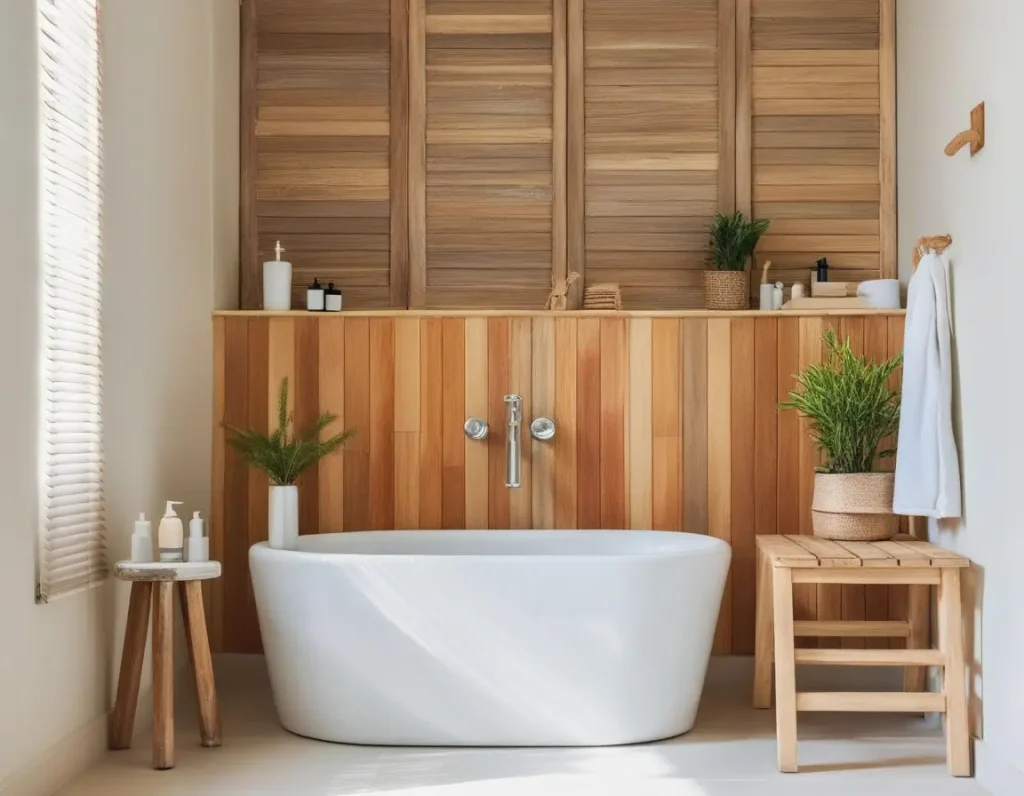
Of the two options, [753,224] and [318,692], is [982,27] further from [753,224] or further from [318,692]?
[318,692]

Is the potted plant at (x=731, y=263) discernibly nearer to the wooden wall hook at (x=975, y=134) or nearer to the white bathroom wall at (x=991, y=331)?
the white bathroom wall at (x=991, y=331)

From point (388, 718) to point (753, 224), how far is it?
6.71 feet

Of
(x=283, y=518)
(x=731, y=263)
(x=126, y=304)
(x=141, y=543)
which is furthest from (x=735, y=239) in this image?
(x=141, y=543)

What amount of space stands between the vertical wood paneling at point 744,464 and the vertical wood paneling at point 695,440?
0.09m

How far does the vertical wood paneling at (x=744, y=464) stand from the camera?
12.1ft

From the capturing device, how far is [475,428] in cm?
366

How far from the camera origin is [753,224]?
3.86 m

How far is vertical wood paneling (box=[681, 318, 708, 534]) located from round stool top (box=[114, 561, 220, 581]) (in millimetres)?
1588

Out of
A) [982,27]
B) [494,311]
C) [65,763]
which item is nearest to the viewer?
[65,763]

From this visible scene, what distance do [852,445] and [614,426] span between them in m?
0.78

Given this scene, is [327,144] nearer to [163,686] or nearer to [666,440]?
[666,440]

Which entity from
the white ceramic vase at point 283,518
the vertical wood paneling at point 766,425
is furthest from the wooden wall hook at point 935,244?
the white ceramic vase at point 283,518

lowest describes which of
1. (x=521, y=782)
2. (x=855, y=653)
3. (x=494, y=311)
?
(x=521, y=782)

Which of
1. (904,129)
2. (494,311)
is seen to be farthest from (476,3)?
(904,129)
